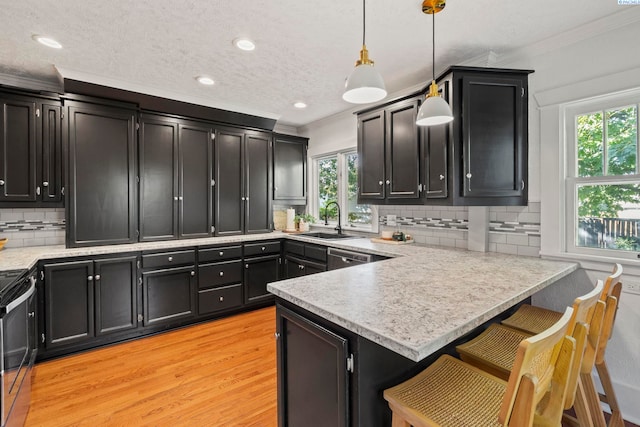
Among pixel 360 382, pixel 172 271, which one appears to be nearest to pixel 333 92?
pixel 172 271

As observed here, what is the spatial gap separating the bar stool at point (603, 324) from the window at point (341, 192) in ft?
6.93

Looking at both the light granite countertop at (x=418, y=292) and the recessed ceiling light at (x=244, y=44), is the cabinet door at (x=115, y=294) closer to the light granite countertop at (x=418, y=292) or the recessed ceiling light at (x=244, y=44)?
the light granite countertop at (x=418, y=292)

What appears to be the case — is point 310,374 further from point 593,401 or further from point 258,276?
point 258,276

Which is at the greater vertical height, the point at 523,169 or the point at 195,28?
the point at 195,28

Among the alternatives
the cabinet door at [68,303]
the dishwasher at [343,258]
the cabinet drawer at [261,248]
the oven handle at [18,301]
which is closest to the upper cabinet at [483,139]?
the dishwasher at [343,258]

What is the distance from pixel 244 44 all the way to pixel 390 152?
1.60 meters

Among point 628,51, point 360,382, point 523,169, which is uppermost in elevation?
point 628,51

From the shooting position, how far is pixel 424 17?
2043 millimetres

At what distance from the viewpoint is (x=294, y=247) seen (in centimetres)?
398

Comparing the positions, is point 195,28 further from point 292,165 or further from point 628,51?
point 628,51

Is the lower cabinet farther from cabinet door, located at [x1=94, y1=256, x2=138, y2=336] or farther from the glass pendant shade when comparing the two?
the glass pendant shade

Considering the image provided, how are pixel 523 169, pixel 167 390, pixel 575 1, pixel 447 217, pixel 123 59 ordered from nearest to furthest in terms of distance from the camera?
pixel 575 1
pixel 167 390
pixel 523 169
pixel 123 59
pixel 447 217

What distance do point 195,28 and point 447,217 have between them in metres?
2.71

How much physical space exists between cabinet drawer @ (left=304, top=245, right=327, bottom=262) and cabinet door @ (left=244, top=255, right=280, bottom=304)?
1.87ft
